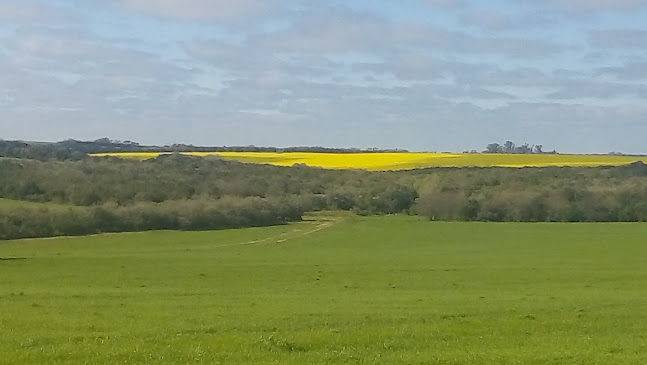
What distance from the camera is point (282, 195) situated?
10344cm

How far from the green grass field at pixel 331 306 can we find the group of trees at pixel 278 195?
14897 millimetres

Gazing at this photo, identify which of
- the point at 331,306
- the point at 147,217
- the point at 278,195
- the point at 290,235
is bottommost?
the point at 290,235

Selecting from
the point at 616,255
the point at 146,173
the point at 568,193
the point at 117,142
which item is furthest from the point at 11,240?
the point at 117,142

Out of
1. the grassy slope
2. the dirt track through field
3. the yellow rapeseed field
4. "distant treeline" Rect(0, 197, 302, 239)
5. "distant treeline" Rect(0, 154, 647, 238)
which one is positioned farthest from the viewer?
the yellow rapeseed field

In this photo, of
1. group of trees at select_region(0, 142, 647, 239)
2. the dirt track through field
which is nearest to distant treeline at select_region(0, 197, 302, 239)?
group of trees at select_region(0, 142, 647, 239)

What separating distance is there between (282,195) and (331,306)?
78214 mm

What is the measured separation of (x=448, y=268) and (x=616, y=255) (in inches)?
684

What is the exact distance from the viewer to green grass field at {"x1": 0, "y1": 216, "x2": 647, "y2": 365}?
15383mm

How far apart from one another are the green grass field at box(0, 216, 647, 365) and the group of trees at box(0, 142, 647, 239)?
1490 centimetres

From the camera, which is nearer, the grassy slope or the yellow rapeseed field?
the grassy slope

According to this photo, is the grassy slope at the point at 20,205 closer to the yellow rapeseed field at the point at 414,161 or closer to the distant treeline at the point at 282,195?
the distant treeline at the point at 282,195

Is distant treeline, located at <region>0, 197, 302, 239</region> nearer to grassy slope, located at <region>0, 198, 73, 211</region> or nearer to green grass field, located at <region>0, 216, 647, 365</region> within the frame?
grassy slope, located at <region>0, 198, 73, 211</region>

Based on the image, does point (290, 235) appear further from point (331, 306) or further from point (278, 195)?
point (331, 306)

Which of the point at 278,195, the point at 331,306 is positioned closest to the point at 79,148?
the point at 278,195
